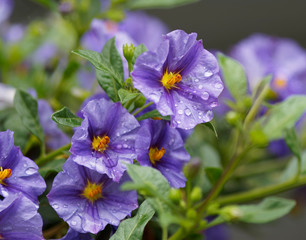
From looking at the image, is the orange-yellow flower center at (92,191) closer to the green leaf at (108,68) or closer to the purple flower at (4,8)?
the green leaf at (108,68)

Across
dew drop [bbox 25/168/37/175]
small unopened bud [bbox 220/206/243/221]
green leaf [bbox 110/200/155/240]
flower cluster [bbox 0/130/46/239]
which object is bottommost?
green leaf [bbox 110/200/155/240]

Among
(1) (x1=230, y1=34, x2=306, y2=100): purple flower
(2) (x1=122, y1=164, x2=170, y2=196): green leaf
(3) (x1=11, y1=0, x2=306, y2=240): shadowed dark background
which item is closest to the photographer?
(2) (x1=122, y1=164, x2=170, y2=196): green leaf

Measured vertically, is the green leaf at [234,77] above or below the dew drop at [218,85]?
below

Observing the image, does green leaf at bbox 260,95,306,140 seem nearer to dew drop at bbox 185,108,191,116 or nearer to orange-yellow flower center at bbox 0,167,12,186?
dew drop at bbox 185,108,191,116

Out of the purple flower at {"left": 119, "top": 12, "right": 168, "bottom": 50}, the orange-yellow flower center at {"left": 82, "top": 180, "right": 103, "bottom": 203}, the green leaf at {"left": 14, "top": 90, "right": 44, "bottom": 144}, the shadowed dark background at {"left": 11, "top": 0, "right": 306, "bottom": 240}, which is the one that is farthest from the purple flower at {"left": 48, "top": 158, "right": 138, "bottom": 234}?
the shadowed dark background at {"left": 11, "top": 0, "right": 306, "bottom": 240}

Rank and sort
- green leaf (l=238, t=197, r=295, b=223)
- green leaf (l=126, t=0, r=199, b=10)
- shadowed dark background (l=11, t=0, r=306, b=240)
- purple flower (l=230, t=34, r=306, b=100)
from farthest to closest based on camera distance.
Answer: shadowed dark background (l=11, t=0, r=306, b=240)
purple flower (l=230, t=34, r=306, b=100)
green leaf (l=126, t=0, r=199, b=10)
green leaf (l=238, t=197, r=295, b=223)

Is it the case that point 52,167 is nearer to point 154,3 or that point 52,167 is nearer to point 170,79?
point 170,79

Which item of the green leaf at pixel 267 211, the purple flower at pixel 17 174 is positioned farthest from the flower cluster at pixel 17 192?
the green leaf at pixel 267 211

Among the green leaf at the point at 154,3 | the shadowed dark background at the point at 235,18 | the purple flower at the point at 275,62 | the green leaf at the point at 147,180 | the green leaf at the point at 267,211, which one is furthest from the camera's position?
the shadowed dark background at the point at 235,18
